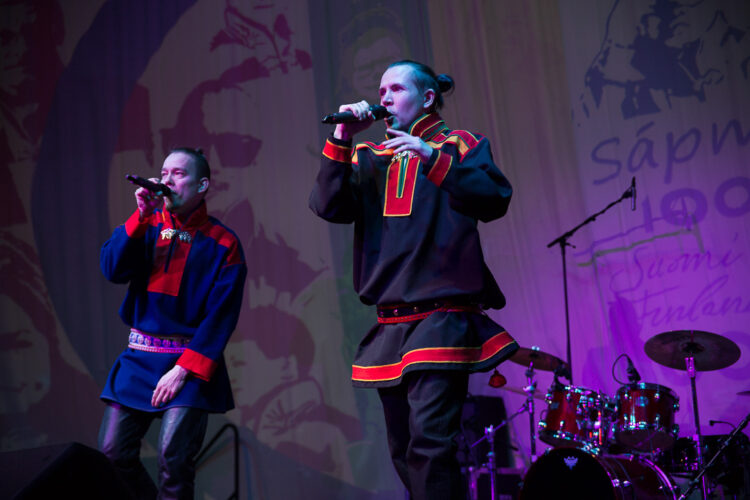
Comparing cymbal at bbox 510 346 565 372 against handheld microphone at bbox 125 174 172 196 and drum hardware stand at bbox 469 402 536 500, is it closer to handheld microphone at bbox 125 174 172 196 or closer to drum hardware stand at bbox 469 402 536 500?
drum hardware stand at bbox 469 402 536 500

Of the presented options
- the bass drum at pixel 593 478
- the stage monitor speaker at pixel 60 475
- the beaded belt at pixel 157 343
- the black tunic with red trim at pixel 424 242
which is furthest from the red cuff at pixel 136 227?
the bass drum at pixel 593 478

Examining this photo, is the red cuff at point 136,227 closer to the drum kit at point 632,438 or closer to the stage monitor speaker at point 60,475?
the stage monitor speaker at point 60,475

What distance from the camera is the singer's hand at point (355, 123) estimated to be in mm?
1998

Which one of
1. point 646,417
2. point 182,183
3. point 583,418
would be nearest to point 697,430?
point 646,417

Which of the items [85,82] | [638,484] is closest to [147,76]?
[85,82]

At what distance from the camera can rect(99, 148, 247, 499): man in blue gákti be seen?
2297 millimetres

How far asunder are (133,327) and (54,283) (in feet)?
7.97

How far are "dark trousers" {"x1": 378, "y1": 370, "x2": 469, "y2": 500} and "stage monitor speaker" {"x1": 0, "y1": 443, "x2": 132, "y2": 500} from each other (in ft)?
2.42

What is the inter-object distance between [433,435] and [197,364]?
89cm

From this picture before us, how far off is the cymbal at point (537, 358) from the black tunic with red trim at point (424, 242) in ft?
5.76

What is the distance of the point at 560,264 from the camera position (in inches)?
174

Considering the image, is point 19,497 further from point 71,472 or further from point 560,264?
point 560,264

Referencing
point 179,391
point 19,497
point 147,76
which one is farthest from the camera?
point 147,76

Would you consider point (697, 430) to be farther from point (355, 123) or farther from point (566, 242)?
point (355, 123)
